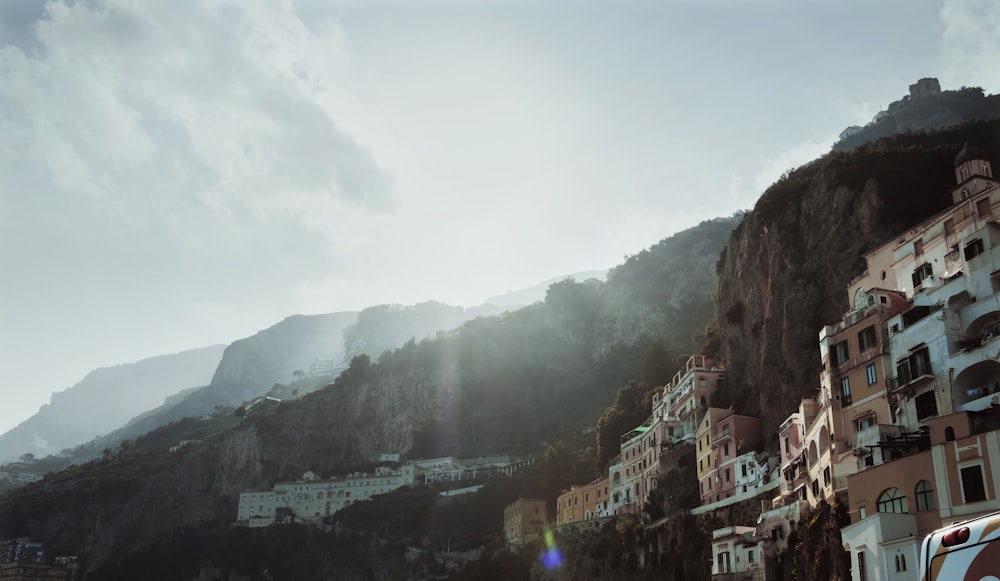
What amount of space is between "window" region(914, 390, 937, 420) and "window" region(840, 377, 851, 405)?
3738mm

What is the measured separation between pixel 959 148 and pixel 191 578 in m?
114

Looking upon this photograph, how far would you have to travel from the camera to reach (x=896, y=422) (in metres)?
35.4

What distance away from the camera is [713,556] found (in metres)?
47.5

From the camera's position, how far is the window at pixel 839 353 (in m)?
39.8

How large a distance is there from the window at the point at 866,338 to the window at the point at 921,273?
3894 millimetres

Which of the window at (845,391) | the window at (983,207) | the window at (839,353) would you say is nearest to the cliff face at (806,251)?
the window at (839,353)

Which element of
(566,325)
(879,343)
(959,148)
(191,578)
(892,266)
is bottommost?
(191,578)

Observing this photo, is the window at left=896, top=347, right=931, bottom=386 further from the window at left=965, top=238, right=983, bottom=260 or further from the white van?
the white van

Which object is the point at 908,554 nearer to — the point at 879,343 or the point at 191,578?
the point at 879,343

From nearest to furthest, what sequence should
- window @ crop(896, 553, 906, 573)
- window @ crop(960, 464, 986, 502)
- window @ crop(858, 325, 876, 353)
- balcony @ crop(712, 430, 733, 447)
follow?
window @ crop(960, 464, 986, 502) → window @ crop(896, 553, 906, 573) → window @ crop(858, 325, 876, 353) → balcony @ crop(712, 430, 733, 447)

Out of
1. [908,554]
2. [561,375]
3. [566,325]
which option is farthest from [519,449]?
[908,554]

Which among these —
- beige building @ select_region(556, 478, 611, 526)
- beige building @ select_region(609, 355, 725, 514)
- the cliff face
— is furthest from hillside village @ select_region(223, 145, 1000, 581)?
beige building @ select_region(556, 478, 611, 526)

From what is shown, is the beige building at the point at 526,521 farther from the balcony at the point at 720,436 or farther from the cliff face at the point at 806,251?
the balcony at the point at 720,436

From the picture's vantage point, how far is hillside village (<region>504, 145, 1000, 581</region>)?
29781 mm
